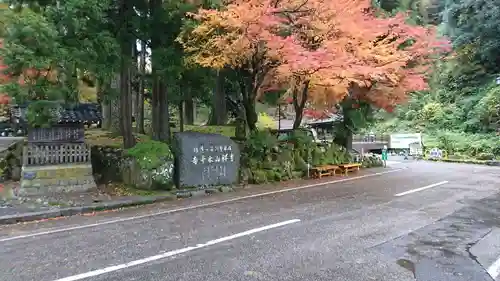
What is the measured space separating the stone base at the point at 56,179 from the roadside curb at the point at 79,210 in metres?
2.04

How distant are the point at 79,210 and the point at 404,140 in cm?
2994

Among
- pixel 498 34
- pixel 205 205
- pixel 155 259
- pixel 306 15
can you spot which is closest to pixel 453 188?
pixel 306 15

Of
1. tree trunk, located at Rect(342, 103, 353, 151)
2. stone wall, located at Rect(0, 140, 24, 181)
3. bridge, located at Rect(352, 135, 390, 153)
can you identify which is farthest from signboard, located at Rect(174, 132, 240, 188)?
bridge, located at Rect(352, 135, 390, 153)

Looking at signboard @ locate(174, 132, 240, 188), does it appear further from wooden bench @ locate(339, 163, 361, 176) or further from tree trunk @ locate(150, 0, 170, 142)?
wooden bench @ locate(339, 163, 361, 176)

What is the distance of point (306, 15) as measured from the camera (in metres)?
13.6

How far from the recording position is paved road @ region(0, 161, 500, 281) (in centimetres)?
539

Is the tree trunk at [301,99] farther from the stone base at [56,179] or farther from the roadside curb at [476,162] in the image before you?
the roadside curb at [476,162]

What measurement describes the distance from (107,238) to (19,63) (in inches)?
196

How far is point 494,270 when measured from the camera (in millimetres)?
5688

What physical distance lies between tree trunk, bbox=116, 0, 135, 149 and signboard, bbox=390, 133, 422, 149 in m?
25.8

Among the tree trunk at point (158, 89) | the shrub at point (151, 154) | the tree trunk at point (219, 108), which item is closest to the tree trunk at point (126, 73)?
the tree trunk at point (158, 89)

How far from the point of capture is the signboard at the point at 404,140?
3353 cm

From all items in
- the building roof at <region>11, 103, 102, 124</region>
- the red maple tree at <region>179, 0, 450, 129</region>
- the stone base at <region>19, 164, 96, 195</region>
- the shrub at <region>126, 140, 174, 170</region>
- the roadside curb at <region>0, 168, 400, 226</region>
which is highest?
the red maple tree at <region>179, 0, 450, 129</region>

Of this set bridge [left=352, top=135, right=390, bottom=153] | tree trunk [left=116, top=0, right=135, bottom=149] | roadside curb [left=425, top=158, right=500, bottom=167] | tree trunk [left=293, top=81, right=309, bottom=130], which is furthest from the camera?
bridge [left=352, top=135, right=390, bottom=153]
